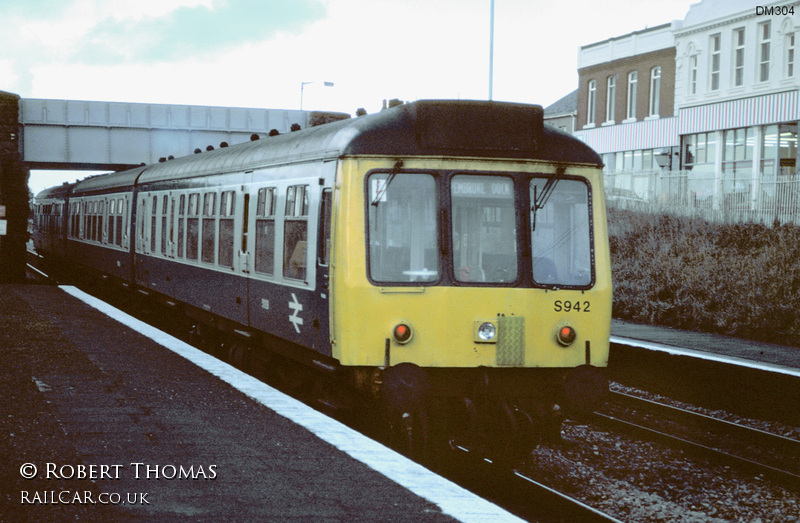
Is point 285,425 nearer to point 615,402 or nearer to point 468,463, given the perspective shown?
point 468,463

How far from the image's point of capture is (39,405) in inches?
291

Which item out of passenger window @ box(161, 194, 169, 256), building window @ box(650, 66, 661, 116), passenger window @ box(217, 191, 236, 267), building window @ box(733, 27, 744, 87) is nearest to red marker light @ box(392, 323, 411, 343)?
passenger window @ box(217, 191, 236, 267)

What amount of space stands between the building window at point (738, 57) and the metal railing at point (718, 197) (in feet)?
30.1

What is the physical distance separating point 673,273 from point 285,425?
45.4ft

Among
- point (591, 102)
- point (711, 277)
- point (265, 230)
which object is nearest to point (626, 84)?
point (591, 102)

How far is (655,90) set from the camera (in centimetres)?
4066

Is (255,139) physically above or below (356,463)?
above

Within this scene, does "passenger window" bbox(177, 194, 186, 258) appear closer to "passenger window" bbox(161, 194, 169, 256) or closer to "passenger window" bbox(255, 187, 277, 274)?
"passenger window" bbox(161, 194, 169, 256)

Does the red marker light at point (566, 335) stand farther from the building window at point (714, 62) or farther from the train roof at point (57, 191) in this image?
the building window at point (714, 62)

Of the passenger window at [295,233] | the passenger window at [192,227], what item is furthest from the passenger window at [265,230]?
the passenger window at [192,227]

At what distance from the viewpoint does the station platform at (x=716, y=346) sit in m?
12.7

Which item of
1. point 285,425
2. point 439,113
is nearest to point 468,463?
point 285,425

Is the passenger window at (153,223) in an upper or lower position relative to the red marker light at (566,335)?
upper

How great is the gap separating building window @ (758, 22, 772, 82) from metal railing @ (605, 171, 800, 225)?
8405mm
